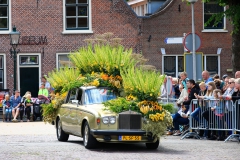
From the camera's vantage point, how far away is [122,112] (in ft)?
56.3

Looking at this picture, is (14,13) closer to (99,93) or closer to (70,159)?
(99,93)

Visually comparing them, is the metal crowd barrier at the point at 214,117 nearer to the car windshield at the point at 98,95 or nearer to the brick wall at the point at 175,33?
the car windshield at the point at 98,95

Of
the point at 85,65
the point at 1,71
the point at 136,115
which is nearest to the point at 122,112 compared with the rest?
the point at 136,115

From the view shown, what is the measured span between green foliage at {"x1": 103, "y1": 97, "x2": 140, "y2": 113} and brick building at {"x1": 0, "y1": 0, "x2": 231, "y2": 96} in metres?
23.4

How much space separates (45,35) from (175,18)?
7063 millimetres

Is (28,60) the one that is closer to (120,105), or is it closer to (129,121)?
(120,105)

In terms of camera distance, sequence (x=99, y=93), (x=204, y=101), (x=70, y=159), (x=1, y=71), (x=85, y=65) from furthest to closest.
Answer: (x=1, y=71)
(x=204, y=101)
(x=85, y=65)
(x=99, y=93)
(x=70, y=159)

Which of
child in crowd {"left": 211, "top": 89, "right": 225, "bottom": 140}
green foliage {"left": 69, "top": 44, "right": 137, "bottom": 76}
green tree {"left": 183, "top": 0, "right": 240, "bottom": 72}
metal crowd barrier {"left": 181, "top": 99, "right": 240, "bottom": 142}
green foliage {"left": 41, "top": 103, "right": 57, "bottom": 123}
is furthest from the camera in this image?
green tree {"left": 183, "top": 0, "right": 240, "bottom": 72}

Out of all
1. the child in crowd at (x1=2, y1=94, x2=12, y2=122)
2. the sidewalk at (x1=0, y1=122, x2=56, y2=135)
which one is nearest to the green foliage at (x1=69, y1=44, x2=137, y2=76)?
the sidewalk at (x1=0, y1=122, x2=56, y2=135)

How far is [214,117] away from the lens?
69.5 feet

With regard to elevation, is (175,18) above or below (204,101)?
above

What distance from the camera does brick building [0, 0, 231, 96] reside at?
40.7 metres

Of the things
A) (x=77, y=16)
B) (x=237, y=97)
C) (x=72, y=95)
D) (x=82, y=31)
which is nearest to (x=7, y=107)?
(x=82, y=31)

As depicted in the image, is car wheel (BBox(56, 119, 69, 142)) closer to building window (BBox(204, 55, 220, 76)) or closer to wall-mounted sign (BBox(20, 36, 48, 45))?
wall-mounted sign (BBox(20, 36, 48, 45))
